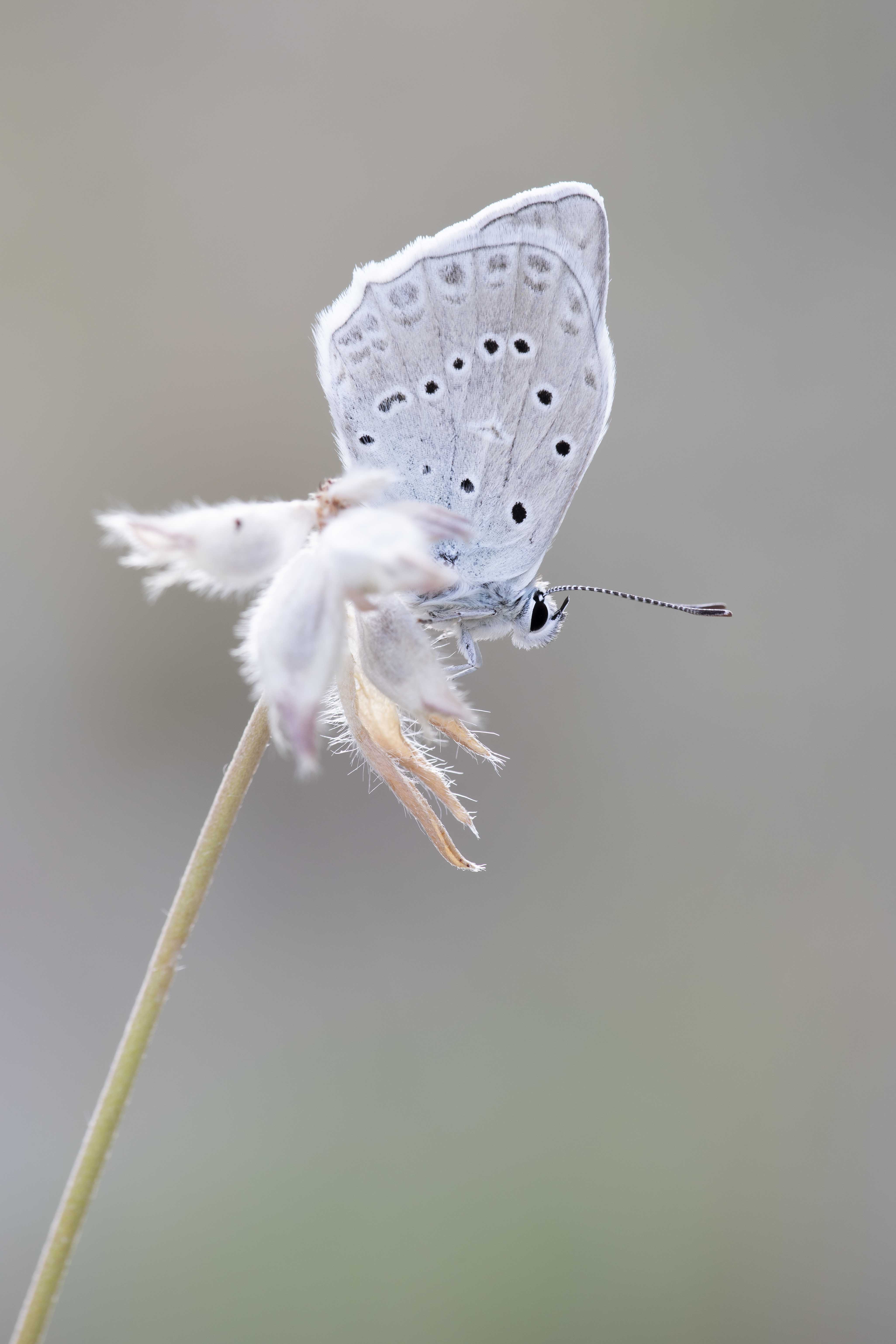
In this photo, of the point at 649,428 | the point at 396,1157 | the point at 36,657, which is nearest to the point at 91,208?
the point at 36,657

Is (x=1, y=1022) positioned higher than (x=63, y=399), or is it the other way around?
(x=63, y=399)

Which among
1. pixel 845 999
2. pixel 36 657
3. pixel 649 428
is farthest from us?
pixel 649 428

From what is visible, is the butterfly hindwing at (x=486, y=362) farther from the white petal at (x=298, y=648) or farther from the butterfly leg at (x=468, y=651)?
the white petal at (x=298, y=648)

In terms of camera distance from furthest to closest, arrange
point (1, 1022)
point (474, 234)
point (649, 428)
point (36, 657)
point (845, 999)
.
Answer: point (649, 428) → point (36, 657) → point (845, 999) → point (1, 1022) → point (474, 234)

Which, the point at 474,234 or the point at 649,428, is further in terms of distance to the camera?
the point at 649,428

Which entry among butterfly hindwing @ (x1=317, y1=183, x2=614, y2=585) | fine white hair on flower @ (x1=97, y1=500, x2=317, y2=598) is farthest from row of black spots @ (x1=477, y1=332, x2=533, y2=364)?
fine white hair on flower @ (x1=97, y1=500, x2=317, y2=598)

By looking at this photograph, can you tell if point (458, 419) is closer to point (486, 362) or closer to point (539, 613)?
point (486, 362)

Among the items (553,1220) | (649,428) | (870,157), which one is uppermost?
(870,157)

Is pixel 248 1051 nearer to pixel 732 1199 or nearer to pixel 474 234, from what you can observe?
pixel 732 1199

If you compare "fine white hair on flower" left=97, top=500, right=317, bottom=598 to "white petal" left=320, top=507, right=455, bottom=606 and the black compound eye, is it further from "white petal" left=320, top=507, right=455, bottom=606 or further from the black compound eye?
the black compound eye
